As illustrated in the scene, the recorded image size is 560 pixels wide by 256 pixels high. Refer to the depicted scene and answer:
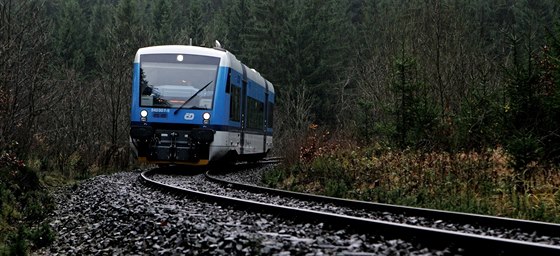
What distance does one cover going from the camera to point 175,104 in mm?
14820

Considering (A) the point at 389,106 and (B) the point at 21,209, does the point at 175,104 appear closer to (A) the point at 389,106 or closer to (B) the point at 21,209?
(A) the point at 389,106

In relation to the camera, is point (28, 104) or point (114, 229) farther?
point (28, 104)

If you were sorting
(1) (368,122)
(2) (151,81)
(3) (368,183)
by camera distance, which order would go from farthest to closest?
(1) (368,122)
(2) (151,81)
(3) (368,183)

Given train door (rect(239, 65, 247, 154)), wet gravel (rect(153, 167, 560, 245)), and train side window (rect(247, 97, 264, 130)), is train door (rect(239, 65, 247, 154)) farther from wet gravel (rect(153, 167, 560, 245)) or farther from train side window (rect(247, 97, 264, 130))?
wet gravel (rect(153, 167, 560, 245))

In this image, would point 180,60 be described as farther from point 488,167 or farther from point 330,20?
point 330,20

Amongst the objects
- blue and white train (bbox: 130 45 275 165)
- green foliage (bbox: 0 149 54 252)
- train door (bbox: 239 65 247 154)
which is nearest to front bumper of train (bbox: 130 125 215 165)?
blue and white train (bbox: 130 45 275 165)

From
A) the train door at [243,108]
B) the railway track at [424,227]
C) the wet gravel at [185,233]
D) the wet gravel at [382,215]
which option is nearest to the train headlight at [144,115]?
the wet gravel at [382,215]

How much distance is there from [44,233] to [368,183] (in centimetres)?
699

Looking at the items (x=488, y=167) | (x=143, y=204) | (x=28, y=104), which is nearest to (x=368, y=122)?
(x=488, y=167)

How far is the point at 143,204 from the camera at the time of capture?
805 cm

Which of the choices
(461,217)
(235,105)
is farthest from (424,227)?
(235,105)

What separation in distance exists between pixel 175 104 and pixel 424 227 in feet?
35.7

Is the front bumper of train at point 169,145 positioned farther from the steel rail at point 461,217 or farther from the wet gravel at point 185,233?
the steel rail at point 461,217

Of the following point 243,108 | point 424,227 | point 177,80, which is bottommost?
point 424,227
